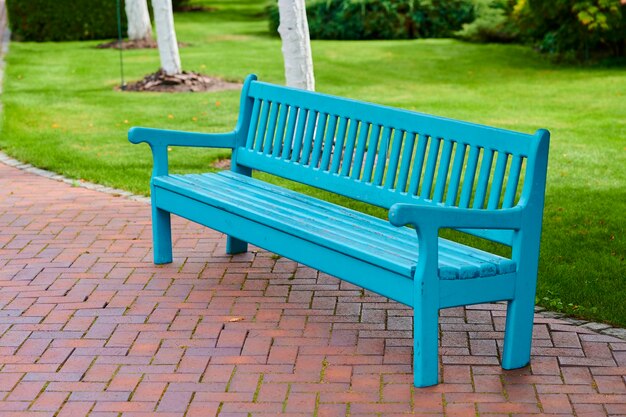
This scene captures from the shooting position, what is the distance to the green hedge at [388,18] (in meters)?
21.9

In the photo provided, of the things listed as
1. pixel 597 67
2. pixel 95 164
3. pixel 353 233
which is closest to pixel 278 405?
pixel 353 233

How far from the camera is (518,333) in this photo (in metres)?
4.63

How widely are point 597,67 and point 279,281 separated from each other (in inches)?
458

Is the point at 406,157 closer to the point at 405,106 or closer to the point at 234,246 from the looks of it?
the point at 234,246

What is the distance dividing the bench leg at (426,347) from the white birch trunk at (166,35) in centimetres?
993

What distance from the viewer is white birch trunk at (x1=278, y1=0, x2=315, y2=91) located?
30.7 feet

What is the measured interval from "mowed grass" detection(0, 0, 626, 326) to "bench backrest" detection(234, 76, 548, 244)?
0.82 metres

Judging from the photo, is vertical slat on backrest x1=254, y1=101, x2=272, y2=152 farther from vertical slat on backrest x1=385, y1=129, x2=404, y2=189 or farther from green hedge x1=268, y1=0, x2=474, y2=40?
green hedge x1=268, y1=0, x2=474, y2=40

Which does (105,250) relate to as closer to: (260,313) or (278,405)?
(260,313)

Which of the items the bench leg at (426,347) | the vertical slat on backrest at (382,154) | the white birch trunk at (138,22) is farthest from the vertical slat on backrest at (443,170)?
the white birch trunk at (138,22)

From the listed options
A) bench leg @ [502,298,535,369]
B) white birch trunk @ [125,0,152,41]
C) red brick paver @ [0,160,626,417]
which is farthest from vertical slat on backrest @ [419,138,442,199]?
white birch trunk @ [125,0,152,41]

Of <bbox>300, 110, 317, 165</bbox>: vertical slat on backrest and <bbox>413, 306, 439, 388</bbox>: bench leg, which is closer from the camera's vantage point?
<bbox>413, 306, 439, 388</bbox>: bench leg

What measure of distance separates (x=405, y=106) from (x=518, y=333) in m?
8.23

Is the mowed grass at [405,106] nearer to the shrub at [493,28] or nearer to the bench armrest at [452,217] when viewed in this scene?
the shrub at [493,28]
